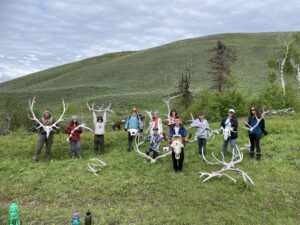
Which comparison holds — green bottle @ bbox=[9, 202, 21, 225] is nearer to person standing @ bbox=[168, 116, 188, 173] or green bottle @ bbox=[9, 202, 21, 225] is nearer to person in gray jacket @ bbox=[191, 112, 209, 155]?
person standing @ bbox=[168, 116, 188, 173]

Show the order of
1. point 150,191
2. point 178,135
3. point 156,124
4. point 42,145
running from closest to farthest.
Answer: point 150,191 → point 178,135 → point 156,124 → point 42,145

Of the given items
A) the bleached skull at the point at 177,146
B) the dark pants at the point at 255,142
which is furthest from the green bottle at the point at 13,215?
the dark pants at the point at 255,142

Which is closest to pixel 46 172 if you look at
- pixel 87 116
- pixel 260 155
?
pixel 260 155

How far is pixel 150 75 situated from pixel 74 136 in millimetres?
64798

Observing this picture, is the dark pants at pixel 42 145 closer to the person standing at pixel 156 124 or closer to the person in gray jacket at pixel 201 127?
the person standing at pixel 156 124

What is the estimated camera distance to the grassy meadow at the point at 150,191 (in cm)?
1088

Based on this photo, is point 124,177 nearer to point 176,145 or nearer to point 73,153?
point 176,145

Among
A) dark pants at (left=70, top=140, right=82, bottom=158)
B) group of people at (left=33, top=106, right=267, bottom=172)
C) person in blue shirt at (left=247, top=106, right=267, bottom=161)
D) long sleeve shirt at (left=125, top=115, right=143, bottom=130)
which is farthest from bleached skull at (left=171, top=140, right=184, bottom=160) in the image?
dark pants at (left=70, top=140, right=82, bottom=158)

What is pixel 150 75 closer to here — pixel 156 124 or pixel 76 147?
pixel 76 147

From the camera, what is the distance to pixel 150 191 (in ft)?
41.4

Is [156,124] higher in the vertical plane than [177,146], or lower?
higher

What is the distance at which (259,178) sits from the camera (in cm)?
1352

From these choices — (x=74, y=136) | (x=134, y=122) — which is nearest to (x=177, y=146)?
(x=134, y=122)

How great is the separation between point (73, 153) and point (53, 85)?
74.4 meters
